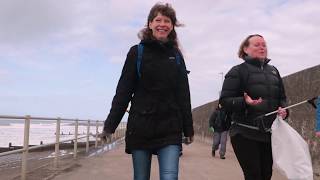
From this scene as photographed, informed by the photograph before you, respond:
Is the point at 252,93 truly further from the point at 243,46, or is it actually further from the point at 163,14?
the point at 163,14

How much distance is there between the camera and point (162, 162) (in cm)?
443

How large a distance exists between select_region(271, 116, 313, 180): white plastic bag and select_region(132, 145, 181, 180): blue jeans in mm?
996

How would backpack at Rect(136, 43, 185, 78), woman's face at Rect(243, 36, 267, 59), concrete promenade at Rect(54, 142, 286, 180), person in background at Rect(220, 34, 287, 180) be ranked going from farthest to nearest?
concrete promenade at Rect(54, 142, 286, 180) < woman's face at Rect(243, 36, 267, 59) < person in background at Rect(220, 34, 287, 180) < backpack at Rect(136, 43, 185, 78)

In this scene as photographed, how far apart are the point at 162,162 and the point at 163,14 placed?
1.12 m

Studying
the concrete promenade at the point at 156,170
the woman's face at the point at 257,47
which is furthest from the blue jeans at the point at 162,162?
the concrete promenade at the point at 156,170

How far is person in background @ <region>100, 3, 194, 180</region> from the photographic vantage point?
176 inches

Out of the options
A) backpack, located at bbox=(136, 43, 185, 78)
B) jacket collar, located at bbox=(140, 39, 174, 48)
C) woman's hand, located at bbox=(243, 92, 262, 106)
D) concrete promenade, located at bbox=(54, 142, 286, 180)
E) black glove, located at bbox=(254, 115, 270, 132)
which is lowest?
concrete promenade, located at bbox=(54, 142, 286, 180)

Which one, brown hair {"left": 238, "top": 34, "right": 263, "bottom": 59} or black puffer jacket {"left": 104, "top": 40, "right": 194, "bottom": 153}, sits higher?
brown hair {"left": 238, "top": 34, "right": 263, "bottom": 59}

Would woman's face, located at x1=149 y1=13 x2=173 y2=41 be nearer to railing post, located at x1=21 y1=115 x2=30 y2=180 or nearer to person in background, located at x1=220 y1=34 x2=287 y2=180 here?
person in background, located at x1=220 y1=34 x2=287 y2=180

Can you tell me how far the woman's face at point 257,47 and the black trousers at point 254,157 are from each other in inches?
29.3

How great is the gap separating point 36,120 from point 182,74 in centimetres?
524

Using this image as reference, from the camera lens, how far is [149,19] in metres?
4.70

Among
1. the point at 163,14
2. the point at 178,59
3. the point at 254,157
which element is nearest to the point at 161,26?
the point at 163,14

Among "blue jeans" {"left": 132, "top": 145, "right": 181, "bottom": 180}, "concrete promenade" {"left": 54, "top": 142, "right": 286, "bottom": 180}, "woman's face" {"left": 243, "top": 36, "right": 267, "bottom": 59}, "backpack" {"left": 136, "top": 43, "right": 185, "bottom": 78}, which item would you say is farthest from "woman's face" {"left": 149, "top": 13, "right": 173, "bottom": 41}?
"concrete promenade" {"left": 54, "top": 142, "right": 286, "bottom": 180}
